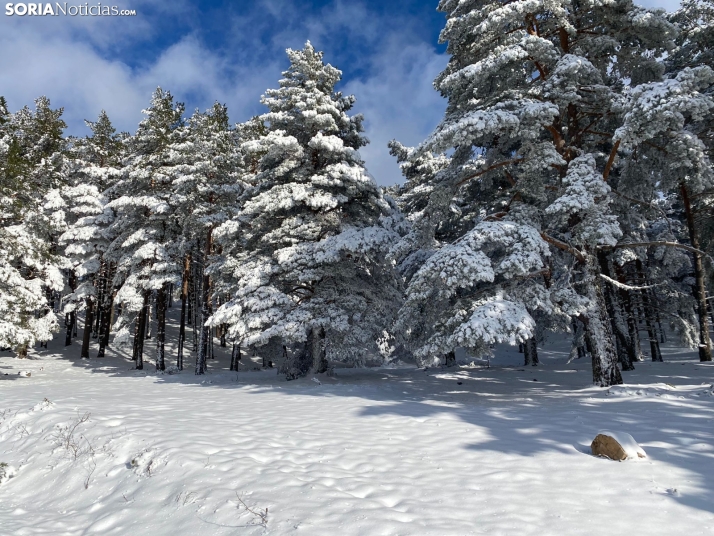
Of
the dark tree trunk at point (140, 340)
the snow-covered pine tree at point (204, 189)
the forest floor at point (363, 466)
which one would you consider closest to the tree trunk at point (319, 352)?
the forest floor at point (363, 466)

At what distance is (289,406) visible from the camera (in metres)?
11.1

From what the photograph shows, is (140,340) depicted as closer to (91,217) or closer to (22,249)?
(91,217)

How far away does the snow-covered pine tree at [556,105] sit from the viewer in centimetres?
1071

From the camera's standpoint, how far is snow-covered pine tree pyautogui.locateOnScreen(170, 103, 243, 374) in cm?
2075

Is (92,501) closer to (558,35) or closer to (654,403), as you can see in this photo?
(654,403)

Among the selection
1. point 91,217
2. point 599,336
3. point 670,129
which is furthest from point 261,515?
point 91,217

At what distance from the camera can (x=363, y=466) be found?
632cm

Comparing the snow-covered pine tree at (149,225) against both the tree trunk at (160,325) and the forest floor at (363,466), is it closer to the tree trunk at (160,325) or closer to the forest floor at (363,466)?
the tree trunk at (160,325)

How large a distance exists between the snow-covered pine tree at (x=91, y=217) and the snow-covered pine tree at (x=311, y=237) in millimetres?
13202

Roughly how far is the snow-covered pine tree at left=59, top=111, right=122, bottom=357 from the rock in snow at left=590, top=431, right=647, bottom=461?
87.2ft

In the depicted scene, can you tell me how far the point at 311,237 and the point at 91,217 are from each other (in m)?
17.4

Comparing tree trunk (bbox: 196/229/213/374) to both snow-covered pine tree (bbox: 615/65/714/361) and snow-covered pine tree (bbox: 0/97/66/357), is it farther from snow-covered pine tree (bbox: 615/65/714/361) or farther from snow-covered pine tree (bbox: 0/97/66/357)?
snow-covered pine tree (bbox: 615/65/714/361)

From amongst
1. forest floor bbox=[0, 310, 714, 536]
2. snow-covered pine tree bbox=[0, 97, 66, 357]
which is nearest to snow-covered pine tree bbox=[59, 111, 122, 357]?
snow-covered pine tree bbox=[0, 97, 66, 357]

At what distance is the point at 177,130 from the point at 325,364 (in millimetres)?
16008
